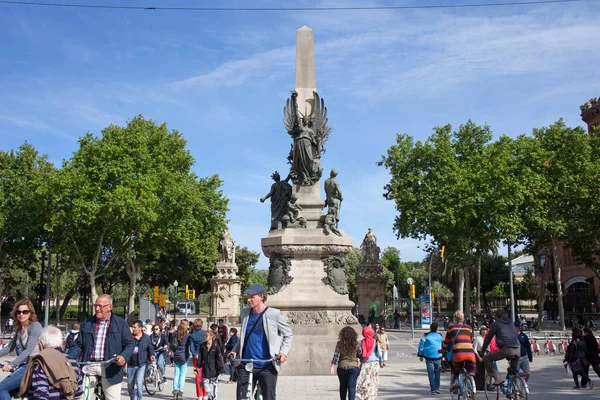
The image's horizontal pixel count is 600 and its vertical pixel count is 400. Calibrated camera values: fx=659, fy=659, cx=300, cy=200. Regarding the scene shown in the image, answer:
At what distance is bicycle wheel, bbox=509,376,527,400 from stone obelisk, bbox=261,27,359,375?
5821 millimetres

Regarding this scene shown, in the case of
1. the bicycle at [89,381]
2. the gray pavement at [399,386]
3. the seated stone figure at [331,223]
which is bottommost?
the gray pavement at [399,386]

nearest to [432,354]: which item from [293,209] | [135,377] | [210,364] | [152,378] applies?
[210,364]

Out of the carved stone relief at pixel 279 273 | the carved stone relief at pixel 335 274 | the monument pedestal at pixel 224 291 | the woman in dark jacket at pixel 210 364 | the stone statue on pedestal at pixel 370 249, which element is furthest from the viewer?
the stone statue on pedestal at pixel 370 249

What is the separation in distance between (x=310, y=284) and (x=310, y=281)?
0.08 m

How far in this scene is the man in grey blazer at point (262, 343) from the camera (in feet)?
24.7

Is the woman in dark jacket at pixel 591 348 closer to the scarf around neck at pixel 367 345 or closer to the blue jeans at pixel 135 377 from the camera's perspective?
the scarf around neck at pixel 367 345

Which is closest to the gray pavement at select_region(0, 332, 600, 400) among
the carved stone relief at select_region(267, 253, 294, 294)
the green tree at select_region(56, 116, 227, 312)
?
the carved stone relief at select_region(267, 253, 294, 294)

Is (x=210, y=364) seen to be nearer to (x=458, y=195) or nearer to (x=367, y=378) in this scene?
(x=367, y=378)

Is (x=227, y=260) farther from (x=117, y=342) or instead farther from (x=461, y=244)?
(x=117, y=342)

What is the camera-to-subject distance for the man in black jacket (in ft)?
24.5

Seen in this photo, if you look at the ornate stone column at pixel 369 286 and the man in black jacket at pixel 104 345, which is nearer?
the man in black jacket at pixel 104 345

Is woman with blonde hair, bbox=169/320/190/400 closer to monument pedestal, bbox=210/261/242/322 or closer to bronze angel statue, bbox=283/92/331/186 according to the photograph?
bronze angel statue, bbox=283/92/331/186

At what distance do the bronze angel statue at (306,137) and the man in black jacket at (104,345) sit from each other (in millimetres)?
11136

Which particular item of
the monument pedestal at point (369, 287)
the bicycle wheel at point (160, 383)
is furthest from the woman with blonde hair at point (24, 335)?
the monument pedestal at point (369, 287)
